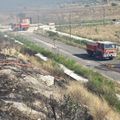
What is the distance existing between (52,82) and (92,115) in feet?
18.1

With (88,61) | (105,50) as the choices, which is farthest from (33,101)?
(105,50)

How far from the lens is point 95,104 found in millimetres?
16812

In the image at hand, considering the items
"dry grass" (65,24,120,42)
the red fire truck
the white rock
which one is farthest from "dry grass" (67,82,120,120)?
"dry grass" (65,24,120,42)

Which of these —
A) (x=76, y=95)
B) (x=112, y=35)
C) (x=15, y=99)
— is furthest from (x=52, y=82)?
(x=112, y=35)

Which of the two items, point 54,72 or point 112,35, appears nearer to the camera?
point 54,72

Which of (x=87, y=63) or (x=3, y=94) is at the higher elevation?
(x=3, y=94)

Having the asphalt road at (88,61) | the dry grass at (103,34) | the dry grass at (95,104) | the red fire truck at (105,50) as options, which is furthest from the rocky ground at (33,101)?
the dry grass at (103,34)

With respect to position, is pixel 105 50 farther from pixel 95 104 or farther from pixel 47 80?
pixel 95 104

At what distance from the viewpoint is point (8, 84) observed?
18.5m

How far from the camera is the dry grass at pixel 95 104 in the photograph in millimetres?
15812

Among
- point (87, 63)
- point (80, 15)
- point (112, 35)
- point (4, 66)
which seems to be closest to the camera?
point (4, 66)

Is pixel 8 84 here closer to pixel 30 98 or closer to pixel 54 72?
pixel 30 98

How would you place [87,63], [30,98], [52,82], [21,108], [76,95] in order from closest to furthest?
[21,108]
[30,98]
[76,95]
[52,82]
[87,63]

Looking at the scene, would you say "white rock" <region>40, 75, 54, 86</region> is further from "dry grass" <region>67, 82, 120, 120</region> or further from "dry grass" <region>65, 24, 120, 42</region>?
"dry grass" <region>65, 24, 120, 42</region>
